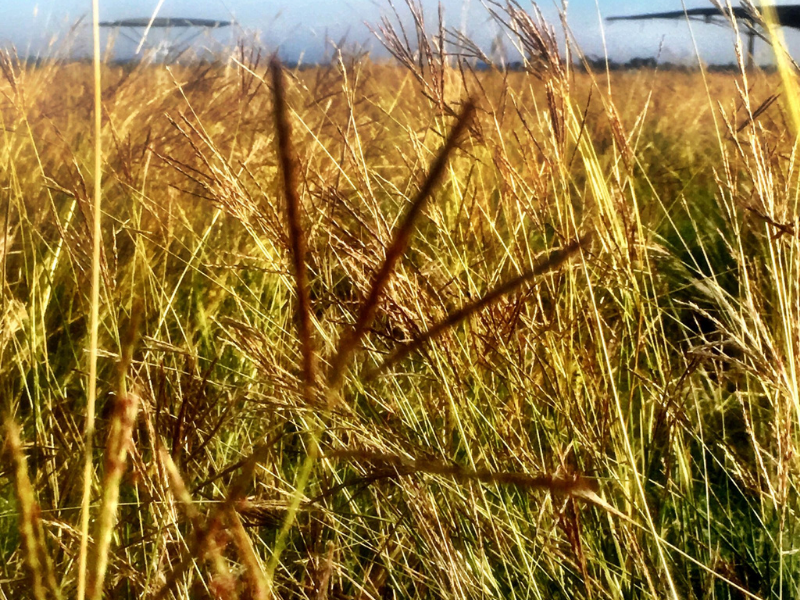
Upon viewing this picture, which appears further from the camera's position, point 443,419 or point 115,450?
point 443,419

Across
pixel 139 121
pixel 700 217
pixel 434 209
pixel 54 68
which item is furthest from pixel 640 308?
pixel 54 68

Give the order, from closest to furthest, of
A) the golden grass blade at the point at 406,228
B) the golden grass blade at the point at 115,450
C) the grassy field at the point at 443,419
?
the golden grass blade at the point at 406,228
the golden grass blade at the point at 115,450
the grassy field at the point at 443,419

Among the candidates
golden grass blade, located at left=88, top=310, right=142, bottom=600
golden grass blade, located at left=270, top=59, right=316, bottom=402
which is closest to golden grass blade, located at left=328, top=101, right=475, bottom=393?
golden grass blade, located at left=270, top=59, right=316, bottom=402

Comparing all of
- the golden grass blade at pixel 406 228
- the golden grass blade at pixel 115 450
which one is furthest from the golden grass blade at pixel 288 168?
the golden grass blade at pixel 115 450

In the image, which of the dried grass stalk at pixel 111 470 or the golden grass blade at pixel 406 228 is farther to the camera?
the dried grass stalk at pixel 111 470

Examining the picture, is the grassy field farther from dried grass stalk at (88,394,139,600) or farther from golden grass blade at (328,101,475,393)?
golden grass blade at (328,101,475,393)

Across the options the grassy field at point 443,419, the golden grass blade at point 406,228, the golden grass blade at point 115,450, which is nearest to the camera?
the golden grass blade at point 406,228

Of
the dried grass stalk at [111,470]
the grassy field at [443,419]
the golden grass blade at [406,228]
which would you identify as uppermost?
the golden grass blade at [406,228]

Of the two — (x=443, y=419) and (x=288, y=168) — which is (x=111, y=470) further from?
(x=443, y=419)

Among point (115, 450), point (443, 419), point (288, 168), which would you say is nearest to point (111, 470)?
point (115, 450)

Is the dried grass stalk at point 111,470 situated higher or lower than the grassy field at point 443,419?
higher

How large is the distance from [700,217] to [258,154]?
1640mm

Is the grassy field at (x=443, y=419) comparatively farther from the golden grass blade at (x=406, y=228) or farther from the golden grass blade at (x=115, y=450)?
the golden grass blade at (x=406, y=228)

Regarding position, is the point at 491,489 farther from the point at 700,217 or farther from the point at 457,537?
the point at 700,217
